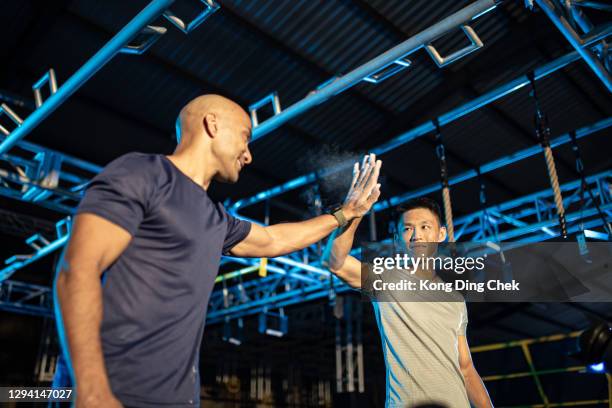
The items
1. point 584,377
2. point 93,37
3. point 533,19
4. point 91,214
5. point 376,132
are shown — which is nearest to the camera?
point 91,214

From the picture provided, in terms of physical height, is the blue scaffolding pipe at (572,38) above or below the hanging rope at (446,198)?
above

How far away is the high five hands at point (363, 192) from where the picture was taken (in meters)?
2.04

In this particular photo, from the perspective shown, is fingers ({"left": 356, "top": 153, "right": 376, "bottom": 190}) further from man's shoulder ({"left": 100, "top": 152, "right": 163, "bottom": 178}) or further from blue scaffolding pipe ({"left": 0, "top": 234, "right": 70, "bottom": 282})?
blue scaffolding pipe ({"left": 0, "top": 234, "right": 70, "bottom": 282})

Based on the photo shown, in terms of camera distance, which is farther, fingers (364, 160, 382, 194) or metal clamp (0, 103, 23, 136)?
metal clamp (0, 103, 23, 136)

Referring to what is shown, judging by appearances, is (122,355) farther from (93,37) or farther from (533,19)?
(533,19)

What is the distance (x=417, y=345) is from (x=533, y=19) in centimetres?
540

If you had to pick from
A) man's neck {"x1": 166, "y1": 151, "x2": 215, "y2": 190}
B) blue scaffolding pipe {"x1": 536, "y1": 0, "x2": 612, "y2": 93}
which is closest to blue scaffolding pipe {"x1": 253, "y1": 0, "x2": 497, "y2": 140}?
blue scaffolding pipe {"x1": 536, "y1": 0, "x2": 612, "y2": 93}

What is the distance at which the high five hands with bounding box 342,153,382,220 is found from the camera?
2.04m

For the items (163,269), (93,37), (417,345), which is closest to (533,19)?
(93,37)

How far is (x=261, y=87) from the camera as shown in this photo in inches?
251

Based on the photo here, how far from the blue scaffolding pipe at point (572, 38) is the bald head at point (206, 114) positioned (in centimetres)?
314

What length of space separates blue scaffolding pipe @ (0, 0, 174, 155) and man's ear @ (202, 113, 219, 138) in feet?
7.84

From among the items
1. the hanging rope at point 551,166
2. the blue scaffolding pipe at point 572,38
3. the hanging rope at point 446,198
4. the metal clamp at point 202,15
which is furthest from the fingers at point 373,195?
the blue scaffolding pipe at point 572,38

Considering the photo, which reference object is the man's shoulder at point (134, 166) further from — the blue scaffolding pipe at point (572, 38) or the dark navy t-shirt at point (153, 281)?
the blue scaffolding pipe at point (572, 38)
